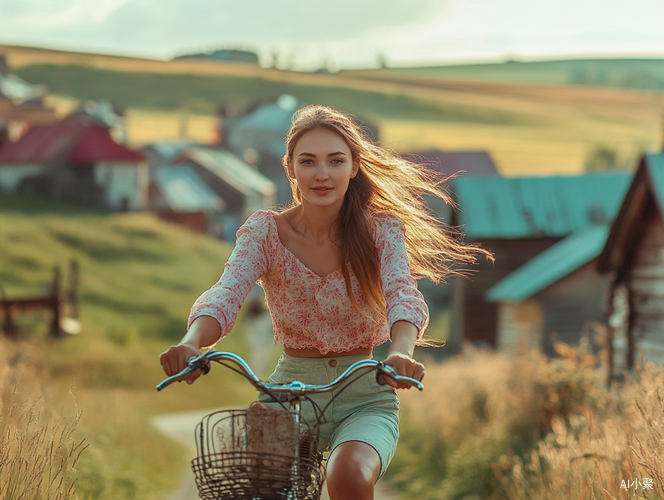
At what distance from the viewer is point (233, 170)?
2837 inches

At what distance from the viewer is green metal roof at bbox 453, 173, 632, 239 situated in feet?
91.4

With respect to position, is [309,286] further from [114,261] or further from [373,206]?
[114,261]

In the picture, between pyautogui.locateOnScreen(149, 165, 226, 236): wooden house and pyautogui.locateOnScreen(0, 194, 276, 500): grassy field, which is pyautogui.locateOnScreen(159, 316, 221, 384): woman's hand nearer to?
pyautogui.locateOnScreen(0, 194, 276, 500): grassy field

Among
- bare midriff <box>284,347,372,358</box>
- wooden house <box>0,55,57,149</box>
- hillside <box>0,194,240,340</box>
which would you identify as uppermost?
wooden house <box>0,55,57,149</box>

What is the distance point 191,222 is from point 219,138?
23924 mm

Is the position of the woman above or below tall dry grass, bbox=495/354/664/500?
above

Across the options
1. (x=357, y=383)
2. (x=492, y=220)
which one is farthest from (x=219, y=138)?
(x=357, y=383)

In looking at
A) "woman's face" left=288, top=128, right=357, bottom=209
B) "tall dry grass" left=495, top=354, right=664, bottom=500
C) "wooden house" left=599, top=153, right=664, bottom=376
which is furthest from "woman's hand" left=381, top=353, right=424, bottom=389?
"wooden house" left=599, top=153, right=664, bottom=376

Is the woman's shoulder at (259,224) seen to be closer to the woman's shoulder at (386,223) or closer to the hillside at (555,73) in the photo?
the woman's shoulder at (386,223)

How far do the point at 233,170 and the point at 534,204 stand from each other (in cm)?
4622

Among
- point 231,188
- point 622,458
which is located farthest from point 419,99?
point 622,458

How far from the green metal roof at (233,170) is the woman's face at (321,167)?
208 ft

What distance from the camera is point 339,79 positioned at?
452ft

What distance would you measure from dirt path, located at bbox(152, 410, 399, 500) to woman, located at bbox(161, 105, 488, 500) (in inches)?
271
